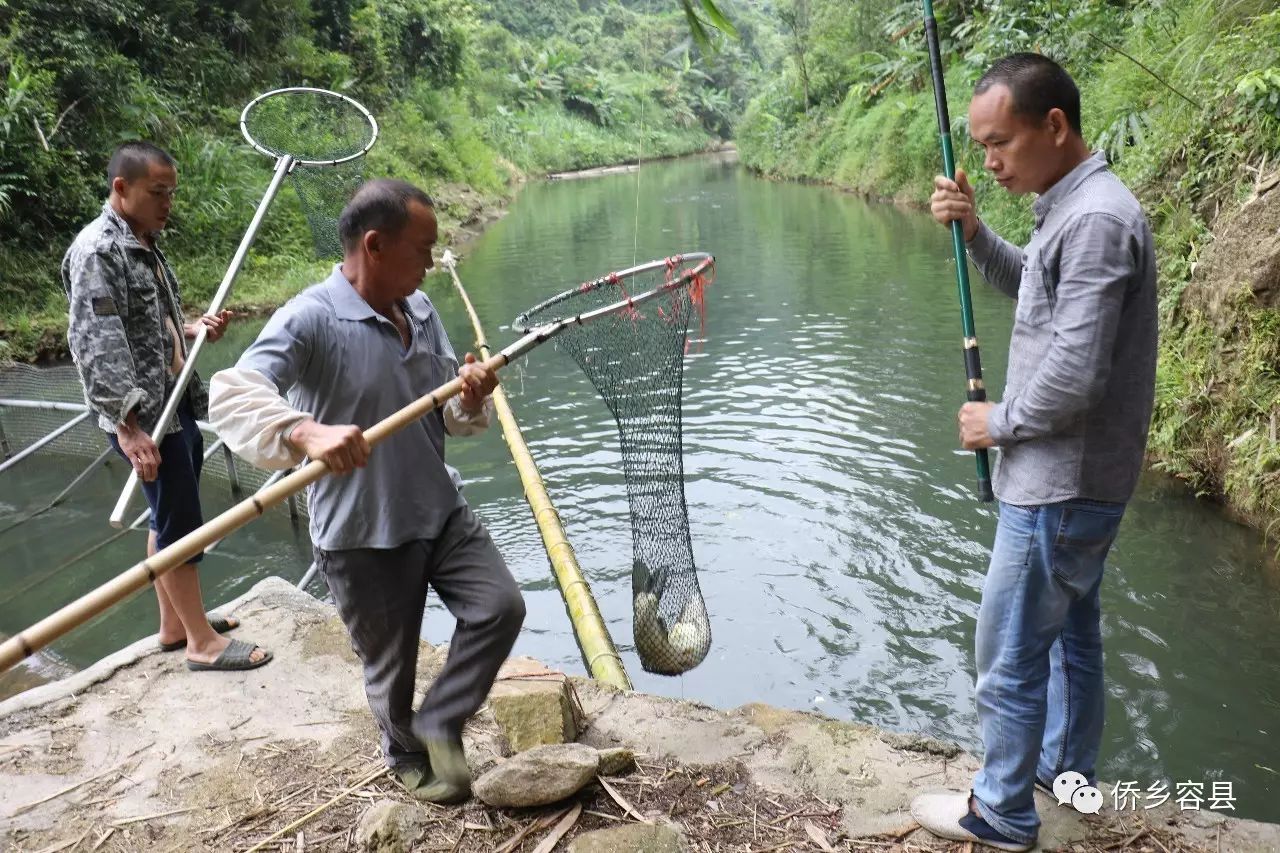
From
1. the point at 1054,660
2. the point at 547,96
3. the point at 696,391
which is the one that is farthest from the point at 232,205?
the point at 547,96

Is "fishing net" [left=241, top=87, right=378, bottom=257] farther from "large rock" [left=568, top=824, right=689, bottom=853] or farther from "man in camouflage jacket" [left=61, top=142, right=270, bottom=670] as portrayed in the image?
"large rock" [left=568, top=824, right=689, bottom=853]

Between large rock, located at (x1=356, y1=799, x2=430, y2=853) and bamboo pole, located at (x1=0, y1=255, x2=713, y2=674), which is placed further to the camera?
large rock, located at (x1=356, y1=799, x2=430, y2=853)

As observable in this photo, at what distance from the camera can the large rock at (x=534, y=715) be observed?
9.15ft

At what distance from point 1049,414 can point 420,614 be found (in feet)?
5.30

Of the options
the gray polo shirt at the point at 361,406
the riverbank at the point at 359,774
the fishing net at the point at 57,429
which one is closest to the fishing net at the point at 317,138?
the fishing net at the point at 57,429

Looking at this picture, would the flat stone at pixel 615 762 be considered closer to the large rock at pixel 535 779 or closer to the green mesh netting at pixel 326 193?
the large rock at pixel 535 779

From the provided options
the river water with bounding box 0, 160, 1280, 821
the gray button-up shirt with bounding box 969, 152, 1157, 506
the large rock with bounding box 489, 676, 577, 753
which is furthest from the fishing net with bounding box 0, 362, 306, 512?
the gray button-up shirt with bounding box 969, 152, 1157, 506

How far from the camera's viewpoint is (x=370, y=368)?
90.8 inches

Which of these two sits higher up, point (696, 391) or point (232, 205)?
point (232, 205)

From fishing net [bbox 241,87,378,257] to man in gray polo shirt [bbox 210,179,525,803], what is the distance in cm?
241

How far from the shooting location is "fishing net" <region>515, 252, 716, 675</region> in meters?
3.58

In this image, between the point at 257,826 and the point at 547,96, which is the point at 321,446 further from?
the point at 547,96

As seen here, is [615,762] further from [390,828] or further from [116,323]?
[116,323]

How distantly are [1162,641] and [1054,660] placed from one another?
2.11m
